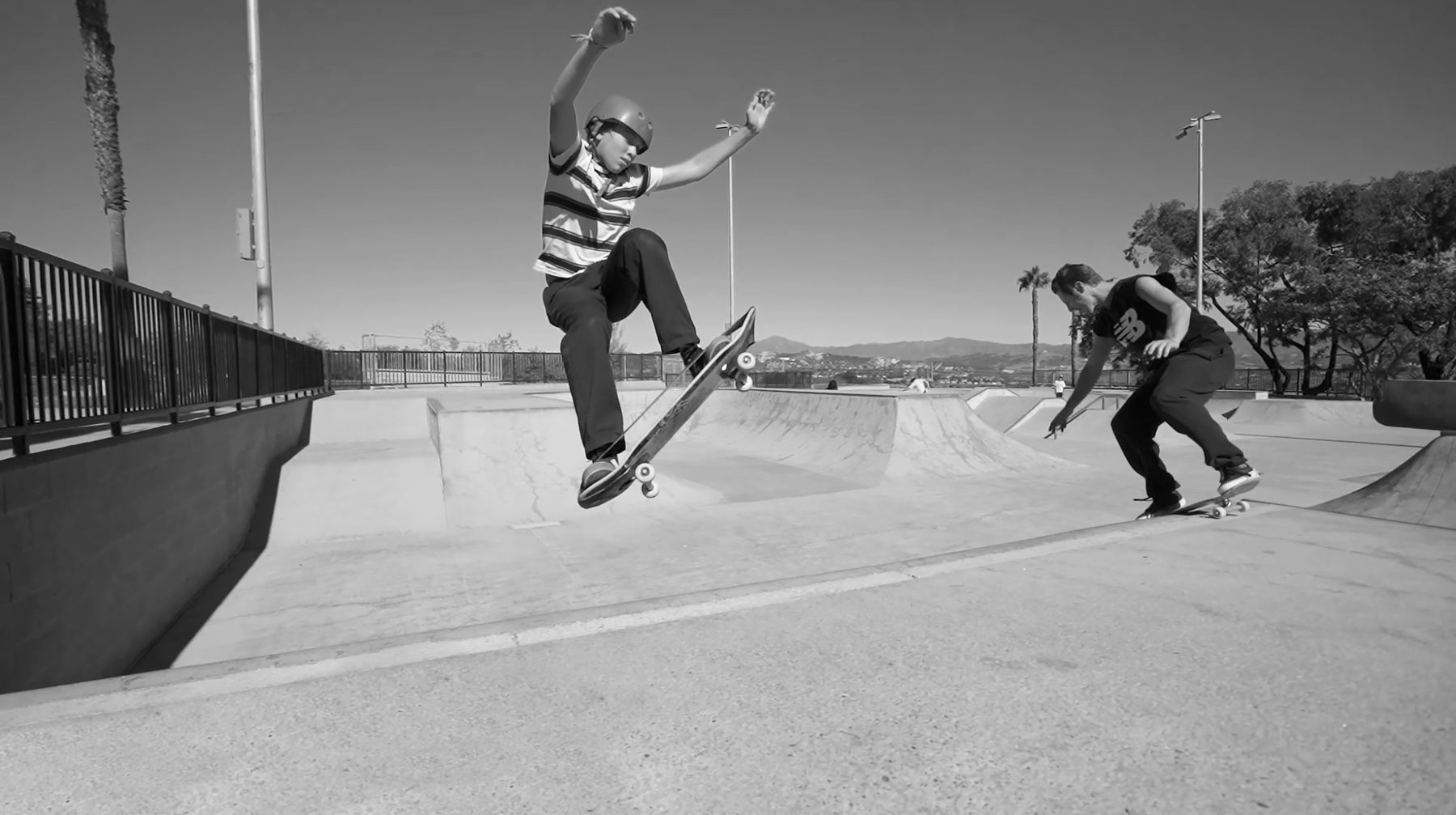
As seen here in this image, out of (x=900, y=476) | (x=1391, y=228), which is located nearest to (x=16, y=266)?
(x=900, y=476)

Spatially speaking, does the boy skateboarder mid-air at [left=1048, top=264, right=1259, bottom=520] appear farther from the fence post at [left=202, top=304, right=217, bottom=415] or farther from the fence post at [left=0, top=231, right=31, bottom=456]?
the fence post at [left=202, top=304, right=217, bottom=415]

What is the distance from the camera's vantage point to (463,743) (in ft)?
6.38

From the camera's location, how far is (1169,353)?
427 centimetres

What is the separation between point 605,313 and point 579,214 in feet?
1.31

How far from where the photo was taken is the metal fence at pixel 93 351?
11.6 feet

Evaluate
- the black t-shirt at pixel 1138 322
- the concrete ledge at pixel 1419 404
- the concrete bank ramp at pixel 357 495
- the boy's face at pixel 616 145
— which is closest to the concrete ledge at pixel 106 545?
the concrete bank ramp at pixel 357 495

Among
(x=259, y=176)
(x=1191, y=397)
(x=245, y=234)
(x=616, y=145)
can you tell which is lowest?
(x=1191, y=397)

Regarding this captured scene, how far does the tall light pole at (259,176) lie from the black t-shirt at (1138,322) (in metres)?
11.2

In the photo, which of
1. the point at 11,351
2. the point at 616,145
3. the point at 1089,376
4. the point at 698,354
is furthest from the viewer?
the point at 1089,376

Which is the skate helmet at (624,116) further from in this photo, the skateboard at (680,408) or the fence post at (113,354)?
the fence post at (113,354)

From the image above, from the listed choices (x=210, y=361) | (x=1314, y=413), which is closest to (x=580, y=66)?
(x=210, y=361)

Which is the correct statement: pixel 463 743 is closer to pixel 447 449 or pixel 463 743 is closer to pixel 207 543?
pixel 207 543

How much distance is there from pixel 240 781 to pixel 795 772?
1.44 metres

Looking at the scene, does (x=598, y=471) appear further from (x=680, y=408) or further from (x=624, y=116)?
(x=624, y=116)
